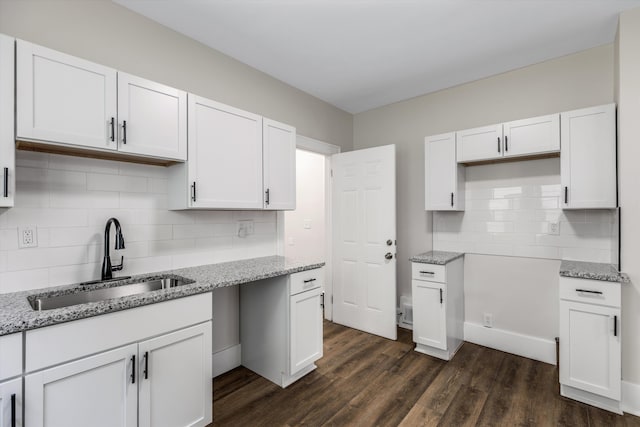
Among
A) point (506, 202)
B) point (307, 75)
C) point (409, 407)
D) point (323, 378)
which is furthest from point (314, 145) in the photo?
point (409, 407)

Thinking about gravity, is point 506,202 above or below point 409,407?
above

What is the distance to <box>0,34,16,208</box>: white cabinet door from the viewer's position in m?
1.39

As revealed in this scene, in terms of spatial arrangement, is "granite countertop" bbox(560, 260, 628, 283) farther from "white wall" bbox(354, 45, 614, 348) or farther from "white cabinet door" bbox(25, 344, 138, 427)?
"white cabinet door" bbox(25, 344, 138, 427)

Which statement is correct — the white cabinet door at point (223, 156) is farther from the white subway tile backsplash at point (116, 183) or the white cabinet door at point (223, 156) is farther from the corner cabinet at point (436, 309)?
the corner cabinet at point (436, 309)

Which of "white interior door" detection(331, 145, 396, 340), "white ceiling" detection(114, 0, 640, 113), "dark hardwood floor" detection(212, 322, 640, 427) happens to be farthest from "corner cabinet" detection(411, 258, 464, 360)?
"white ceiling" detection(114, 0, 640, 113)

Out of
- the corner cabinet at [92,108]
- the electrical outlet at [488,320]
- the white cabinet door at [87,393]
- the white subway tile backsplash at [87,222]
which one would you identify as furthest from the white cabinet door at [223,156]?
the electrical outlet at [488,320]

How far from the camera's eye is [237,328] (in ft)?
9.07

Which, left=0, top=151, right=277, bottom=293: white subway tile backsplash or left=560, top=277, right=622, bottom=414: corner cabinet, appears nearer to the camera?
left=0, top=151, right=277, bottom=293: white subway tile backsplash

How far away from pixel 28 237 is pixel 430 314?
299 centimetres

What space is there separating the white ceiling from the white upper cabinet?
0.61 m

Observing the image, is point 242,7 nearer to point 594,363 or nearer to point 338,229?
point 338,229

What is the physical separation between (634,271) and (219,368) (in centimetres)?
316

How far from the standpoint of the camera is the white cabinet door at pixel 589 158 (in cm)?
225

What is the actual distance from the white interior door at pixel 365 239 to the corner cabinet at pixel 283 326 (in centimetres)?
103
